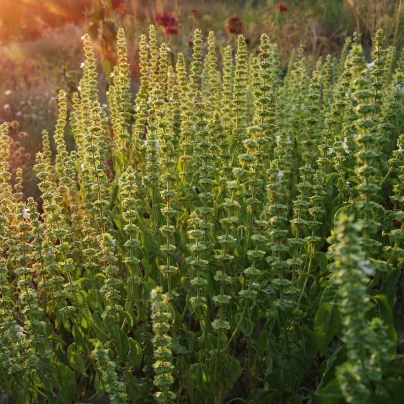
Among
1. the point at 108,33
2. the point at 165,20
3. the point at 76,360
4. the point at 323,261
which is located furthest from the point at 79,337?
the point at 165,20

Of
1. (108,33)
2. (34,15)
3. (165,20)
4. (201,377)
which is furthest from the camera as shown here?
(34,15)

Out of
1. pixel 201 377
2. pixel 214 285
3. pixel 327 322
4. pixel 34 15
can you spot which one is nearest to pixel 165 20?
pixel 214 285

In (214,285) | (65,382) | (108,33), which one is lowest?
(65,382)

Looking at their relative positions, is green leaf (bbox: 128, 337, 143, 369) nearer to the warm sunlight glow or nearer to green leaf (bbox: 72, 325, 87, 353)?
green leaf (bbox: 72, 325, 87, 353)

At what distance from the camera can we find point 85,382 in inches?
109

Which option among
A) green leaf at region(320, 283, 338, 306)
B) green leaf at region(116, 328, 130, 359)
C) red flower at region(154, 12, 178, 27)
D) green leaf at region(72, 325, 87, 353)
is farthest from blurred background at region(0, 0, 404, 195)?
green leaf at region(116, 328, 130, 359)

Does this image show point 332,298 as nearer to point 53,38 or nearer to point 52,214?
point 52,214

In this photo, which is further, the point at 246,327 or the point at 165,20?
the point at 165,20

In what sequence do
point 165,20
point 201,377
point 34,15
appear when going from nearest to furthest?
point 201,377
point 165,20
point 34,15

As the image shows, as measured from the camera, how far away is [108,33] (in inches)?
207

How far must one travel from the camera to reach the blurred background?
6.29 metres

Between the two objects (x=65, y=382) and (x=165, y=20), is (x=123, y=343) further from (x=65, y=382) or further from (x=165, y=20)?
(x=165, y=20)

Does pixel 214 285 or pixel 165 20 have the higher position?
pixel 165 20

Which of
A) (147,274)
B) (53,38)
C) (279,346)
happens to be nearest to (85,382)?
(147,274)
